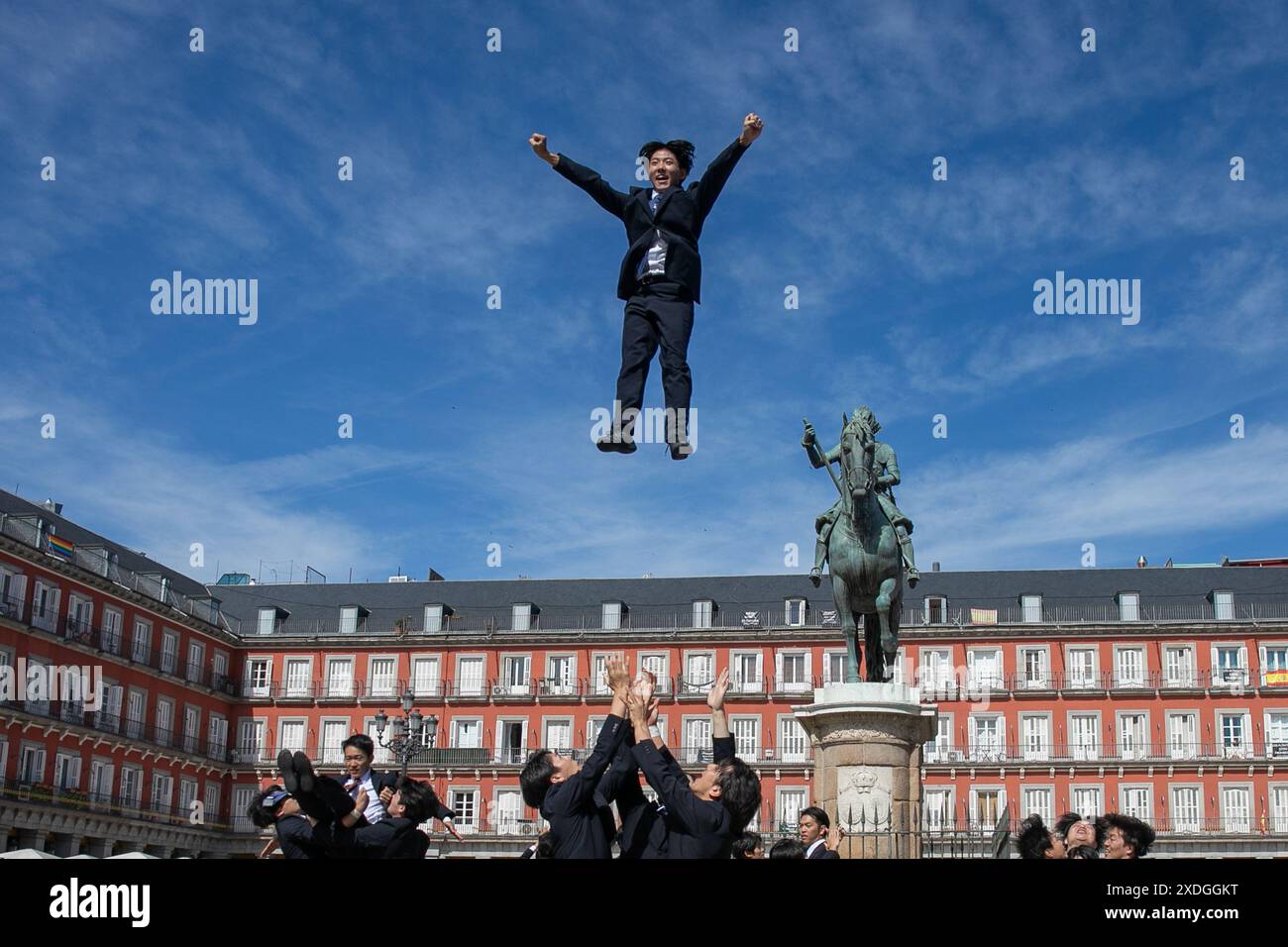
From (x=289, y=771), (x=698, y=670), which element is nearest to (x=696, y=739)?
(x=698, y=670)

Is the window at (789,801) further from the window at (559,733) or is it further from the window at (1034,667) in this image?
the window at (1034,667)

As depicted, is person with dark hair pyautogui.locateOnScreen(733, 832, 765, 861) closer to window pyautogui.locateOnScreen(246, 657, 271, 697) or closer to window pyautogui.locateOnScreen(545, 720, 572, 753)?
window pyautogui.locateOnScreen(545, 720, 572, 753)

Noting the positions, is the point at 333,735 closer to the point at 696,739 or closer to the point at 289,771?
the point at 696,739

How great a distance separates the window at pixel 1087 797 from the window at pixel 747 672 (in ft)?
→ 43.1

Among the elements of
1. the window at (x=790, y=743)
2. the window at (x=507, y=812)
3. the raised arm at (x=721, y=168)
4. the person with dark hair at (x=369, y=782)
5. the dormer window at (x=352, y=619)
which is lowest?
the window at (x=507, y=812)

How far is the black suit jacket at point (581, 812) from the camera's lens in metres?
7.37

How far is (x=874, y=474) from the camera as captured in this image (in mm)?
15766

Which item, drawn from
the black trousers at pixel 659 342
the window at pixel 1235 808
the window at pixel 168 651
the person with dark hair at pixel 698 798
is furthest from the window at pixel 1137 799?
the black trousers at pixel 659 342

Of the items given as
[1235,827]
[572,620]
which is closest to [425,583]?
A: [572,620]

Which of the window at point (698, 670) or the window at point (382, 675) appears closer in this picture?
the window at point (698, 670)

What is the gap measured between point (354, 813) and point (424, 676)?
56662mm

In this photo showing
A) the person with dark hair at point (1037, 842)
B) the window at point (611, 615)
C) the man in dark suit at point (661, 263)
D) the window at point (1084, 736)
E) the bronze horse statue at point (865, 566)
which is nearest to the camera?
the man in dark suit at point (661, 263)
